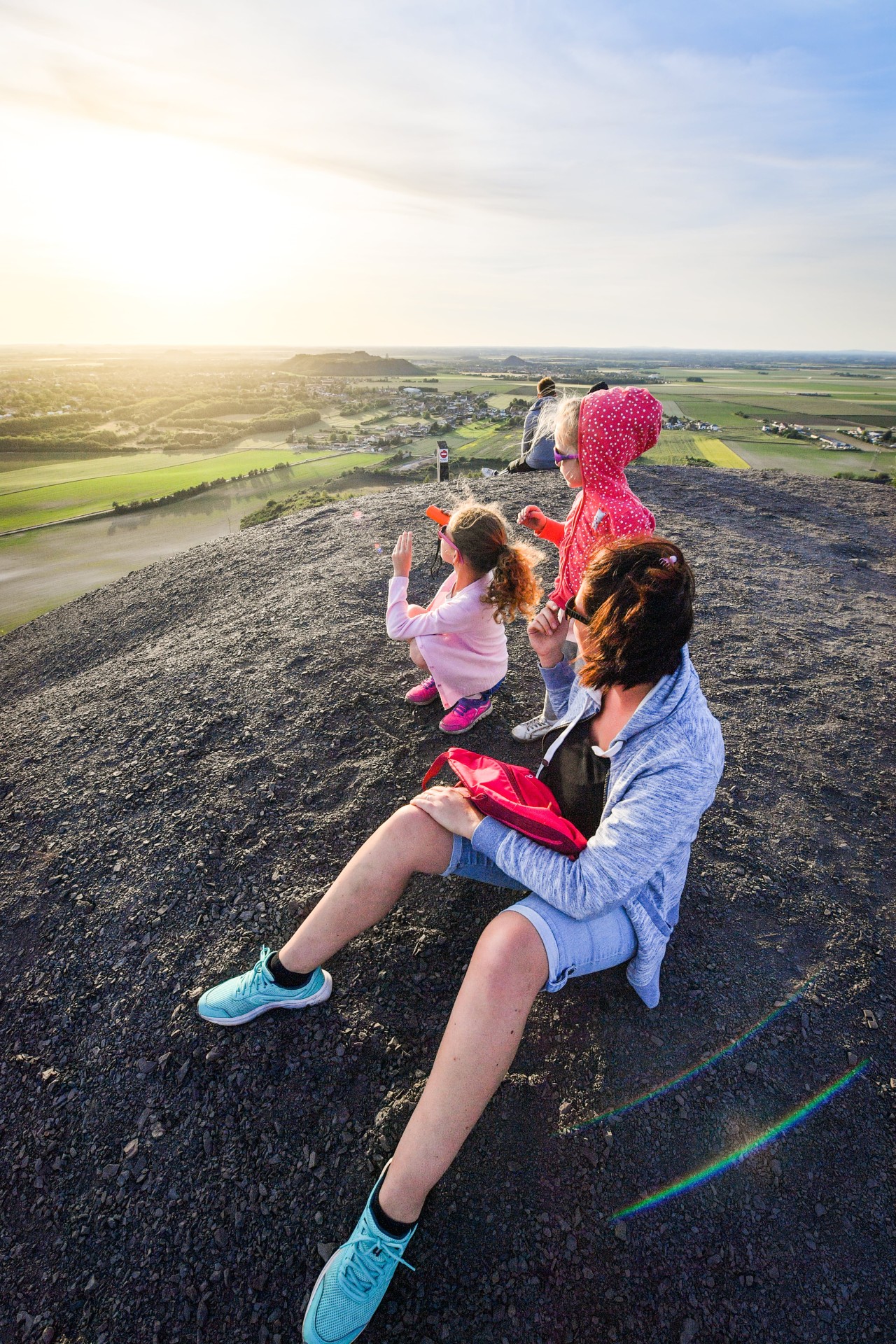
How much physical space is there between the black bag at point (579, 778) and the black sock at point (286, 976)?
4.17ft

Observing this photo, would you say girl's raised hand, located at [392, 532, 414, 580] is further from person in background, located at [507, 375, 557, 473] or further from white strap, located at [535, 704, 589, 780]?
white strap, located at [535, 704, 589, 780]

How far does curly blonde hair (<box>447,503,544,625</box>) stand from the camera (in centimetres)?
335

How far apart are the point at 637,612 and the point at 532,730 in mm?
2338

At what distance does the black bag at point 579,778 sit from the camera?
1.94 m

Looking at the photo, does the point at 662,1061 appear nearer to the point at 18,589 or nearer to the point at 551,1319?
the point at 551,1319

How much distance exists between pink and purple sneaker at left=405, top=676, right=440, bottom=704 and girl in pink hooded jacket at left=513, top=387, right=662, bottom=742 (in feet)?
4.73

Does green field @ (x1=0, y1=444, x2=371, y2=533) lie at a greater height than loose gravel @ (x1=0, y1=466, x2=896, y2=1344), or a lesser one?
greater

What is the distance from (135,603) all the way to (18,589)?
533 centimetres

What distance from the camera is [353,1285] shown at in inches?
61.1

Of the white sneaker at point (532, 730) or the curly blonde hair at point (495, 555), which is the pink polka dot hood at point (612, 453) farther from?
the white sneaker at point (532, 730)

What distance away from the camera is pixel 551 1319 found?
5.08 feet

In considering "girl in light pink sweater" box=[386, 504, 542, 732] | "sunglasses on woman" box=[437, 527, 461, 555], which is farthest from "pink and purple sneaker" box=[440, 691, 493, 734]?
"sunglasses on woman" box=[437, 527, 461, 555]

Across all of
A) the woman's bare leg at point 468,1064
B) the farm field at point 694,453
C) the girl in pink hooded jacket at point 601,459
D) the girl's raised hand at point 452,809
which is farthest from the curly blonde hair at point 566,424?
the farm field at point 694,453

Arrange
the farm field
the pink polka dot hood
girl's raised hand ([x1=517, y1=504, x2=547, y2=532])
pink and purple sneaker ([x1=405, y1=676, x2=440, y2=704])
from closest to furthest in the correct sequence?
the pink polka dot hood < girl's raised hand ([x1=517, y1=504, x2=547, y2=532]) < pink and purple sneaker ([x1=405, y1=676, x2=440, y2=704]) < the farm field
